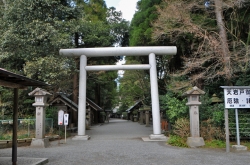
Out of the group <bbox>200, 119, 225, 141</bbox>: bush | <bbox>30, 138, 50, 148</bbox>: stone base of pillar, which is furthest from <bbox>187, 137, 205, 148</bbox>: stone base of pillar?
<bbox>30, 138, 50, 148</bbox>: stone base of pillar

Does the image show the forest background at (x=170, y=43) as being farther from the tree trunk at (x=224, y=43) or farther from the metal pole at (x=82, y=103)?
the metal pole at (x=82, y=103)

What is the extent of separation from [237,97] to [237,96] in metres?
0.04

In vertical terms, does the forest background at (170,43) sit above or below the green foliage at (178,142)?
above

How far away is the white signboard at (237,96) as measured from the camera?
29.3 feet

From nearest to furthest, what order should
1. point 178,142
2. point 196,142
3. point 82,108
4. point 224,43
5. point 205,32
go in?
point 196,142
point 178,142
point 205,32
point 224,43
point 82,108

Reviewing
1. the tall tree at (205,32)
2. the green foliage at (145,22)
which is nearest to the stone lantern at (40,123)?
the tall tree at (205,32)

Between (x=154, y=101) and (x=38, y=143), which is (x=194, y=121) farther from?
(x=38, y=143)

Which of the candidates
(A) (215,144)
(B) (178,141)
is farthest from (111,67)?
(A) (215,144)

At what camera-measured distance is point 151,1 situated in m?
16.1

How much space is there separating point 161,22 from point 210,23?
2880 mm

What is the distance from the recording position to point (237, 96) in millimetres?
9016

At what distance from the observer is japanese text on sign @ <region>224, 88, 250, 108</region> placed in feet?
29.3

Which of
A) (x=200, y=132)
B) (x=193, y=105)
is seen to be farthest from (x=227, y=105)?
(x=200, y=132)

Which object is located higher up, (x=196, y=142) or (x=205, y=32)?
(x=205, y=32)
